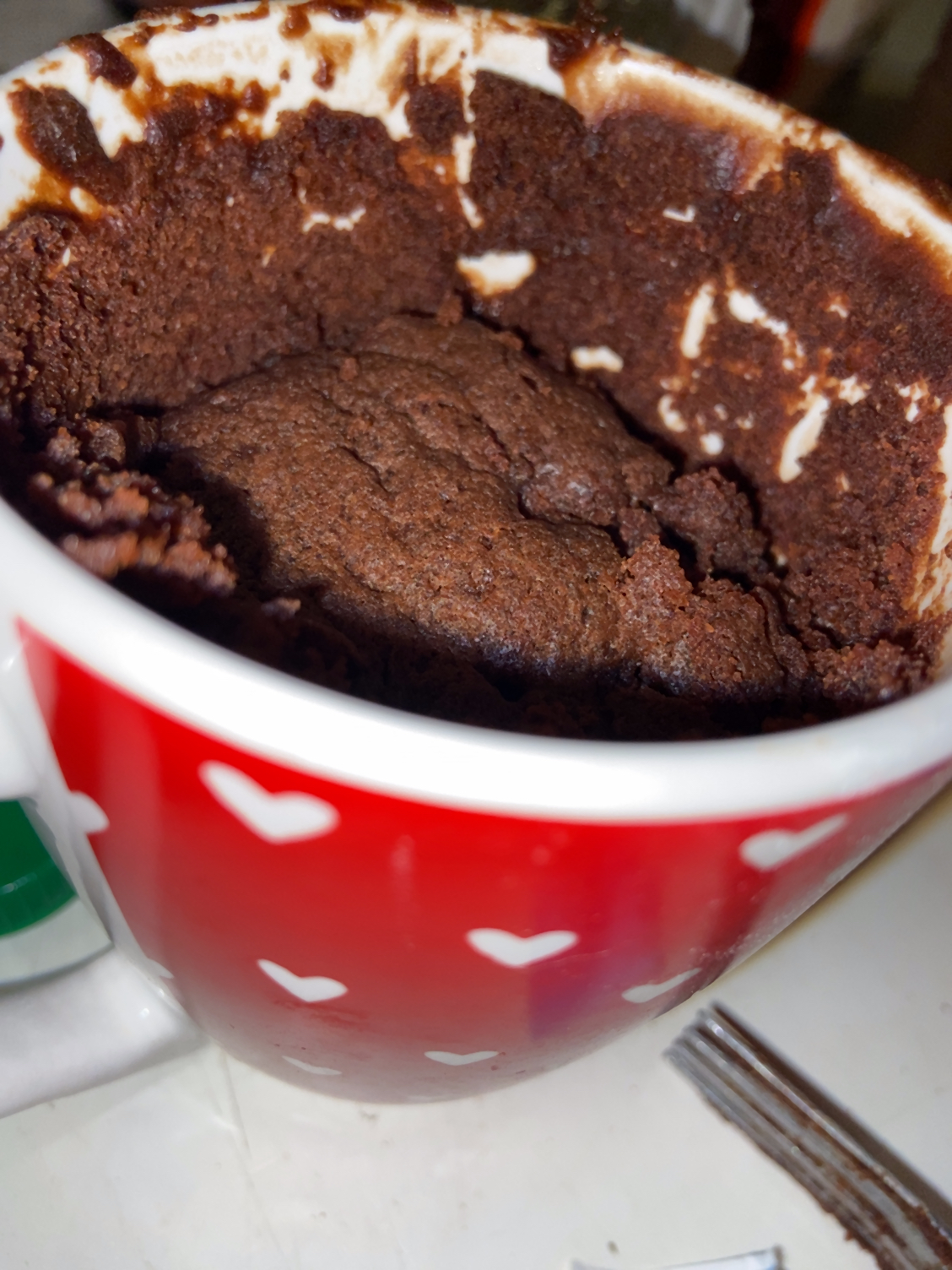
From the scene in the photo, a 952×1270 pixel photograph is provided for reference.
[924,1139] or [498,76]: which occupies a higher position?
[498,76]

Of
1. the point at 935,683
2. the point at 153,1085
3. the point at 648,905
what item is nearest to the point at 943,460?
the point at 935,683

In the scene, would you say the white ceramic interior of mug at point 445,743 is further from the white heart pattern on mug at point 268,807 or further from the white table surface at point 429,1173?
the white table surface at point 429,1173

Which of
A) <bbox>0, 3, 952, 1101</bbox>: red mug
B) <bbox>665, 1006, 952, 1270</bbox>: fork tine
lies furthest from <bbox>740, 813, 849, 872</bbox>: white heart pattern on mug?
<bbox>665, 1006, 952, 1270</bbox>: fork tine

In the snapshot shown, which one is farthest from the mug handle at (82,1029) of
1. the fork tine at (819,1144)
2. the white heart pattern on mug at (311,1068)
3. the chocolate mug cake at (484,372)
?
the fork tine at (819,1144)

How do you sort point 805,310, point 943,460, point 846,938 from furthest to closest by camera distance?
1. point 846,938
2. point 805,310
3. point 943,460

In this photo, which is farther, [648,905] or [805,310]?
[805,310]

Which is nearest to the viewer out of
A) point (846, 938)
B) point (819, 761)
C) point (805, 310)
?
point (819, 761)

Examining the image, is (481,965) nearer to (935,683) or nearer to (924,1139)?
(935,683)

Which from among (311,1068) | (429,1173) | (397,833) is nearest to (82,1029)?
(311,1068)
